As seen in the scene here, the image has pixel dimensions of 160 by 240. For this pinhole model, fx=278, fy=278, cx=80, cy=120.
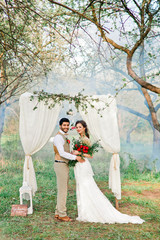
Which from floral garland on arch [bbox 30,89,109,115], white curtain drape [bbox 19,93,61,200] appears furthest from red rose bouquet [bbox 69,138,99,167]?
white curtain drape [bbox 19,93,61,200]

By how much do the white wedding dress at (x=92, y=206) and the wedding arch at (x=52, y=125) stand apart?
0.81 m

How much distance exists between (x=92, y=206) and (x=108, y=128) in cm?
157

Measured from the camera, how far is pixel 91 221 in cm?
458

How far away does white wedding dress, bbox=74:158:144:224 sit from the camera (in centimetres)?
457

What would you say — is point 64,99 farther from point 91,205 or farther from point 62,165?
point 91,205

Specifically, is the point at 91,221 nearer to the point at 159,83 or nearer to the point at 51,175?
the point at 51,175

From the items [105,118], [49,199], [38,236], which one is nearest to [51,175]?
[49,199]

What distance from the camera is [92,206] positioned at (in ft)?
15.2

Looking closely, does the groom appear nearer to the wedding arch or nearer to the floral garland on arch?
the floral garland on arch

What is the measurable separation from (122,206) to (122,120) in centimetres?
763

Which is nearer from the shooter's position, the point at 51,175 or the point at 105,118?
the point at 105,118

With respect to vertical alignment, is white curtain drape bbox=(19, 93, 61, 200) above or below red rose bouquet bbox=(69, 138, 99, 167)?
above

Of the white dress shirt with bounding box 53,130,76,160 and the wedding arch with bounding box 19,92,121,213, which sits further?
the wedding arch with bounding box 19,92,121,213

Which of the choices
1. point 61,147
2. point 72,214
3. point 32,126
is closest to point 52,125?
point 32,126
